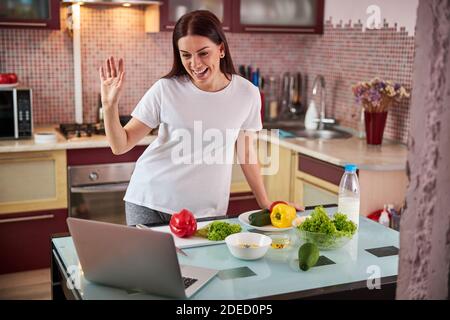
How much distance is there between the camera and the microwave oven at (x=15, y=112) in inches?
141

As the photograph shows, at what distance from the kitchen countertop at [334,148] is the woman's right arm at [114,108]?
4.40 ft

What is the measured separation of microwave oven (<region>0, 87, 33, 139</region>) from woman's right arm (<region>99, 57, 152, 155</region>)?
1528mm

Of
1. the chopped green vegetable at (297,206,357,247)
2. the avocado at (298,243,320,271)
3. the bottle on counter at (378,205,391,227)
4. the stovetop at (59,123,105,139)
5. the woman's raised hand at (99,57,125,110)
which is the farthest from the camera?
the stovetop at (59,123,105,139)

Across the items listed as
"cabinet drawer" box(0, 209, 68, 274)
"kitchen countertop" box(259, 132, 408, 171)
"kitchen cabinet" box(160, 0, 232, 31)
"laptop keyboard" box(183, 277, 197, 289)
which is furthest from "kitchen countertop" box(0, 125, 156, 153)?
"laptop keyboard" box(183, 277, 197, 289)

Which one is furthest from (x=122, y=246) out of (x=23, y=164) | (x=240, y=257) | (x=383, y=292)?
(x=23, y=164)

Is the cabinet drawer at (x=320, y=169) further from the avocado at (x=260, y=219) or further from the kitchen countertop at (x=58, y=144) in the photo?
the avocado at (x=260, y=219)

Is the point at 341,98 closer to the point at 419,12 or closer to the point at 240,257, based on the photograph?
the point at 240,257

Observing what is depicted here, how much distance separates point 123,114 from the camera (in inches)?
173

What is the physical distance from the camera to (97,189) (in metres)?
3.71

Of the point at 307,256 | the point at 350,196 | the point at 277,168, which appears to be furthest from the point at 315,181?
the point at 307,256

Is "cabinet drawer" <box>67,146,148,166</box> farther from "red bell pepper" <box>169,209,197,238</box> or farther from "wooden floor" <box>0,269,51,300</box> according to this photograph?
"red bell pepper" <box>169,209,197,238</box>

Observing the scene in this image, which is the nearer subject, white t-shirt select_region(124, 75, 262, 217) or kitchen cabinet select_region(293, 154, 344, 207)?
white t-shirt select_region(124, 75, 262, 217)

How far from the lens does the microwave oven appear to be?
358 cm
